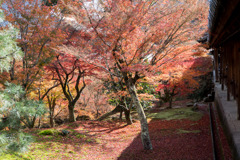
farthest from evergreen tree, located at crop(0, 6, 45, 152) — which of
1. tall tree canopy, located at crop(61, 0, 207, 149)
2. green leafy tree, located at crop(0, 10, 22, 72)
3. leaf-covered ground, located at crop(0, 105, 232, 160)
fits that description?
tall tree canopy, located at crop(61, 0, 207, 149)

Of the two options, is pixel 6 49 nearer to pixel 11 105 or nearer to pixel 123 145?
pixel 11 105

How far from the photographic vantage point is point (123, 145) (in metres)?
8.30

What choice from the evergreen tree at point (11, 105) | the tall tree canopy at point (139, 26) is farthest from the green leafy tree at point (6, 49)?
the tall tree canopy at point (139, 26)

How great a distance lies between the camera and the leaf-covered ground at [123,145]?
19.5 feet

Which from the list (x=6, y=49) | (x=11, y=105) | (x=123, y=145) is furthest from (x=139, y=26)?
(x=123, y=145)

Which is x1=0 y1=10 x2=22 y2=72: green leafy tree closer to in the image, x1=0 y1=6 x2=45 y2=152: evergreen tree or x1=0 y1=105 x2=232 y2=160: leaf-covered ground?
x1=0 y1=6 x2=45 y2=152: evergreen tree

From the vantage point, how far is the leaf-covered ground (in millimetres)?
5954

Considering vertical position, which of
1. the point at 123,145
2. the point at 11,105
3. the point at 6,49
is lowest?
the point at 123,145

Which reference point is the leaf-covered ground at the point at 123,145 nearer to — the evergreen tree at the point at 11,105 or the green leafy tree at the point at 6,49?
the evergreen tree at the point at 11,105

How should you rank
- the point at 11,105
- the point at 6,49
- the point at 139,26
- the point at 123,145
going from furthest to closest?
the point at 123,145 < the point at 139,26 < the point at 11,105 < the point at 6,49

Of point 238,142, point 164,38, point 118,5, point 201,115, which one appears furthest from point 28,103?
point 201,115

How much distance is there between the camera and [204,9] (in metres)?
6.41

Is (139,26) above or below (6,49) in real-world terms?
above

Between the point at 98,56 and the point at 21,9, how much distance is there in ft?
12.6
